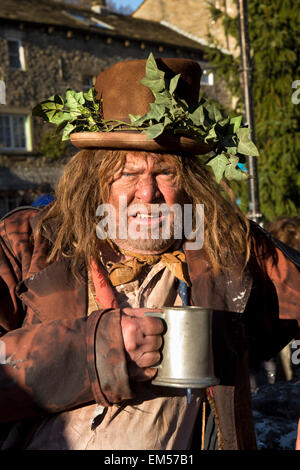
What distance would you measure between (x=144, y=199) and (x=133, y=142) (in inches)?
8.1

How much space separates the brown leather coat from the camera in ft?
5.86

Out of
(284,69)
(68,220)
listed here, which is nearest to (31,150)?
(284,69)

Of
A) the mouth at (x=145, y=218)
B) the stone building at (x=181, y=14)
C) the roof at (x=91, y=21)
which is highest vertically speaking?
the stone building at (x=181, y=14)

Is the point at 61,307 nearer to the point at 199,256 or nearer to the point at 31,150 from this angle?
the point at 199,256

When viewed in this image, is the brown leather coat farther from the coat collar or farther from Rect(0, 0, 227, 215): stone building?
Rect(0, 0, 227, 215): stone building

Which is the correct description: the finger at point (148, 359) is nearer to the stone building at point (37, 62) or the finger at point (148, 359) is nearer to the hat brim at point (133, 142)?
the hat brim at point (133, 142)

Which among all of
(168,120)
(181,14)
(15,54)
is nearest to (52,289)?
(168,120)

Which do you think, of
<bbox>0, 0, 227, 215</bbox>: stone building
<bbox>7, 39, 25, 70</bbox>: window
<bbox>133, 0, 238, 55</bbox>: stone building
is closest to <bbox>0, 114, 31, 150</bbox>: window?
<bbox>0, 0, 227, 215</bbox>: stone building

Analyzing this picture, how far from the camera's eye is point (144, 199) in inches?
84.2

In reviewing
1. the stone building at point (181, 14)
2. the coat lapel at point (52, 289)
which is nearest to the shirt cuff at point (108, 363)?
the coat lapel at point (52, 289)

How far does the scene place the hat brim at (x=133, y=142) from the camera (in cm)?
212

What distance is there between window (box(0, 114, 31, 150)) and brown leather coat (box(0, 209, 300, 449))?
18880mm

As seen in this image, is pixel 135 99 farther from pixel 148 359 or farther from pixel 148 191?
pixel 148 359
